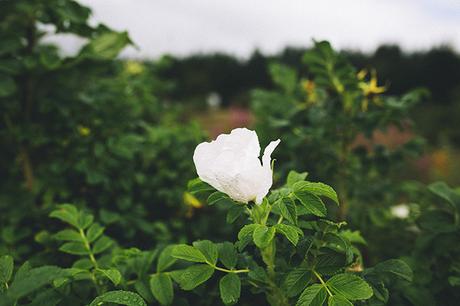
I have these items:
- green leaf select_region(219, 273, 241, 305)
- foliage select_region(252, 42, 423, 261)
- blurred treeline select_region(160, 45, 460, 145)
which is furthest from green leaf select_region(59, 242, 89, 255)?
blurred treeline select_region(160, 45, 460, 145)

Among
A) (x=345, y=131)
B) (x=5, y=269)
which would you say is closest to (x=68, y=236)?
(x=5, y=269)

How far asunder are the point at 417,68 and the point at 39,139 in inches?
821

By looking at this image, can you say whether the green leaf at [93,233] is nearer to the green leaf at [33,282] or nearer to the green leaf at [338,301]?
the green leaf at [33,282]

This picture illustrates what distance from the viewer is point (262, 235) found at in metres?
0.77

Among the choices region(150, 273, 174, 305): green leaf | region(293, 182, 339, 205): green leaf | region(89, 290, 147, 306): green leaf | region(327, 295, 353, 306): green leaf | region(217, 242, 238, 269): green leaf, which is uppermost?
region(293, 182, 339, 205): green leaf

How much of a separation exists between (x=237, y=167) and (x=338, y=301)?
32 centimetres

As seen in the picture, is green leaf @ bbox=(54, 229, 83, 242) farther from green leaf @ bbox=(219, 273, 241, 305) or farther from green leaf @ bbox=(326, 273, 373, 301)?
green leaf @ bbox=(326, 273, 373, 301)

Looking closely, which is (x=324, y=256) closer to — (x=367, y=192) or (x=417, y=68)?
(x=367, y=192)

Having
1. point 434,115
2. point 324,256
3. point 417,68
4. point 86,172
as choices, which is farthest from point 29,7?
point 417,68

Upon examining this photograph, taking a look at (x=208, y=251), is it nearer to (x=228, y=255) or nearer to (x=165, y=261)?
(x=228, y=255)

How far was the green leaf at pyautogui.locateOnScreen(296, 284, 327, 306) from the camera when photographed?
0.78 m

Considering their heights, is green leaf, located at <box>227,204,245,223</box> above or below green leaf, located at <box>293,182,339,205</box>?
below

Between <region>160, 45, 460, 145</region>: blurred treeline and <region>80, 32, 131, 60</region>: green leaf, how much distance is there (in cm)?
74

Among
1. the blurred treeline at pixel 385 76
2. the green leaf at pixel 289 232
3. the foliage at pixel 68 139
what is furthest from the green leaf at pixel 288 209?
the blurred treeline at pixel 385 76
